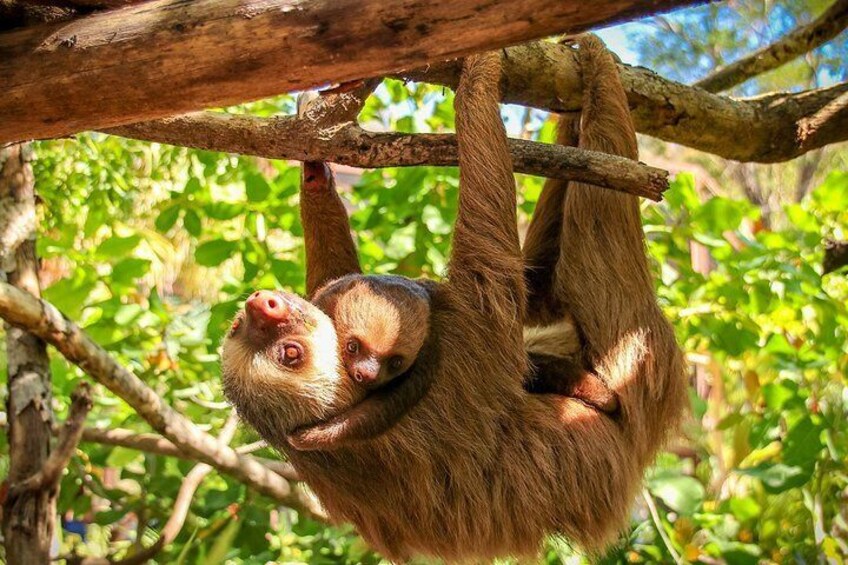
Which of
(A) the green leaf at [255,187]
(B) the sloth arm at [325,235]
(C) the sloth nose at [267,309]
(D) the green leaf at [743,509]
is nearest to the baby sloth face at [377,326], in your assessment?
(C) the sloth nose at [267,309]

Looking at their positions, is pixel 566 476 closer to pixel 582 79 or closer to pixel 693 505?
pixel 693 505

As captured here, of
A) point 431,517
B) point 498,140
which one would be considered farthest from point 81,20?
point 431,517

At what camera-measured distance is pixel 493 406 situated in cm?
454

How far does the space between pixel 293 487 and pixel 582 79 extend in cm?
353

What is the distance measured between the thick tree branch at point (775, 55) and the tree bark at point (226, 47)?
13.7 feet

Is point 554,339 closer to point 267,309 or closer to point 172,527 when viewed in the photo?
point 267,309

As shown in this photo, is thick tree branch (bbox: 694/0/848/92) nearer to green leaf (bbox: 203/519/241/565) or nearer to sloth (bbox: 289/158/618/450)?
sloth (bbox: 289/158/618/450)

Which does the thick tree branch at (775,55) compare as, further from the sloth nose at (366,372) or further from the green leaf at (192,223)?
the green leaf at (192,223)

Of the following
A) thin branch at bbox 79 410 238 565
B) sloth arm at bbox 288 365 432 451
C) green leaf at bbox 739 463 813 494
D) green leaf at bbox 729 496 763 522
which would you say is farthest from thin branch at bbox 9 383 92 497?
green leaf at bbox 729 496 763 522

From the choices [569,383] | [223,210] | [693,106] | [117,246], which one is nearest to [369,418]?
[569,383]

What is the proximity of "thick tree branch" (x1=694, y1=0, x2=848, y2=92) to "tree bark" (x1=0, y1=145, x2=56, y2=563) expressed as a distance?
4804mm

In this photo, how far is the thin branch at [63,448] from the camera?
479cm

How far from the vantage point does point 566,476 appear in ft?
15.4

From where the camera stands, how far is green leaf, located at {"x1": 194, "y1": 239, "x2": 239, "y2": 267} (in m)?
6.38
